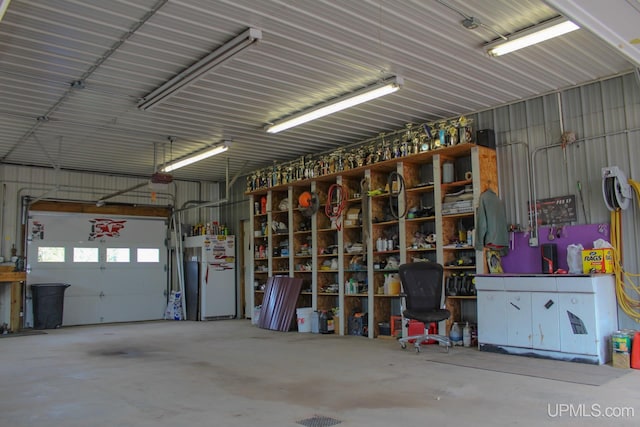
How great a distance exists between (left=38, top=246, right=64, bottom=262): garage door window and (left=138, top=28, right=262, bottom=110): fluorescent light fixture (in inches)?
217

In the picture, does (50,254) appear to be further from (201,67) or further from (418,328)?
(418,328)

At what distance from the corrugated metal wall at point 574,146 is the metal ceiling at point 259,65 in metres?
0.24

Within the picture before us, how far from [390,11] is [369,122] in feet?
12.3

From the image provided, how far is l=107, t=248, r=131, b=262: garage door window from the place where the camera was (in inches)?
475

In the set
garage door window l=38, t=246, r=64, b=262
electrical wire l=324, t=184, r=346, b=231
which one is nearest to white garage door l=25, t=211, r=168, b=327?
garage door window l=38, t=246, r=64, b=262

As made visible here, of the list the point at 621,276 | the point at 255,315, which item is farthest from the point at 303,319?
the point at 621,276

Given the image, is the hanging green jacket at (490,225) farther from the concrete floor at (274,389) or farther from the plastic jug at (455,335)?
the concrete floor at (274,389)

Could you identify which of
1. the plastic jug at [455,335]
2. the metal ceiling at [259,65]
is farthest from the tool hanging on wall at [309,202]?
the plastic jug at [455,335]

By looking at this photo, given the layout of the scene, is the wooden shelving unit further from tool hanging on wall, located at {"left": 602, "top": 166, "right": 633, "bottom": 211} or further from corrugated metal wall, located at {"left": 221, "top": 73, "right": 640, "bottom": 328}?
tool hanging on wall, located at {"left": 602, "top": 166, "right": 633, "bottom": 211}

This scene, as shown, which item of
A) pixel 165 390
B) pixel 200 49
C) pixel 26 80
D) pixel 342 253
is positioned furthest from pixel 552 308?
pixel 26 80

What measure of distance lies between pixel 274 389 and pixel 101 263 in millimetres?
8294

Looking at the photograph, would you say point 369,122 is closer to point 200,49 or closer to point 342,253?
point 342,253

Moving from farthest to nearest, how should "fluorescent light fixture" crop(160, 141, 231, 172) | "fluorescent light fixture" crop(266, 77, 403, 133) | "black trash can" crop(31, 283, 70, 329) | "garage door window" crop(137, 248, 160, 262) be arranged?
"garage door window" crop(137, 248, 160, 262)
"black trash can" crop(31, 283, 70, 329)
"fluorescent light fixture" crop(160, 141, 231, 172)
"fluorescent light fixture" crop(266, 77, 403, 133)

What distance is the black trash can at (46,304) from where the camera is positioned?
10.6 meters
